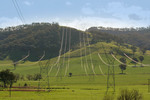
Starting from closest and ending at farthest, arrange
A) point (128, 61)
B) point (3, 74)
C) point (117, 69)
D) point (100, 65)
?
1. point (3, 74)
2. point (117, 69)
3. point (100, 65)
4. point (128, 61)

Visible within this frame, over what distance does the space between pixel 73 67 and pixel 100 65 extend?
23376 mm

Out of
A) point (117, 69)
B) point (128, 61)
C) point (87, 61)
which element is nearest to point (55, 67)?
point (87, 61)

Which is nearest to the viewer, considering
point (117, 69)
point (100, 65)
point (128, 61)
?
point (117, 69)

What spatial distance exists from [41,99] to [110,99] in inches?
773

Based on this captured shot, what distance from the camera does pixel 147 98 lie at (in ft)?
171

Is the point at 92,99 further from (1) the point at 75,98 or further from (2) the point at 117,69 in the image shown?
(2) the point at 117,69

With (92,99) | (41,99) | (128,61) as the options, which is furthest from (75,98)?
(128,61)

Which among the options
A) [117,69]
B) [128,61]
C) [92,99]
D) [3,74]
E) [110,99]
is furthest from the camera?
[128,61]

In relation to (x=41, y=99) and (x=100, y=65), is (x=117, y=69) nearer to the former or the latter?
(x=100, y=65)

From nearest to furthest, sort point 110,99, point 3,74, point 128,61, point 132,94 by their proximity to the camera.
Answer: point 110,99
point 132,94
point 3,74
point 128,61

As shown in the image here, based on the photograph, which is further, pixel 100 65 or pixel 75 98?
pixel 100 65

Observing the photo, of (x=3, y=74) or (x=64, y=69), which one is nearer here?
(x=3, y=74)

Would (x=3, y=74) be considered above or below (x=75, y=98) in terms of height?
above

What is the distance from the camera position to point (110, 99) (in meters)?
35.4
